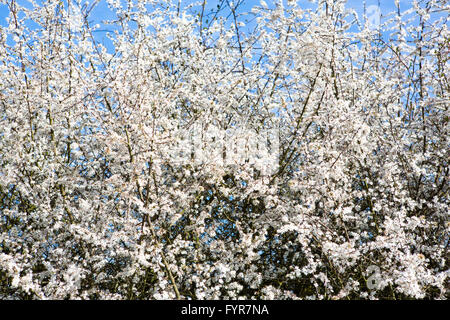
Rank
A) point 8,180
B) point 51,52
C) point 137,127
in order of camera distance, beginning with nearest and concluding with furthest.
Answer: point 137,127 < point 8,180 < point 51,52

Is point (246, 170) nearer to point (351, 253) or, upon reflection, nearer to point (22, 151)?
point (351, 253)

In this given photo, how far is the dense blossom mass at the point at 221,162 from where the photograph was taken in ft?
16.5

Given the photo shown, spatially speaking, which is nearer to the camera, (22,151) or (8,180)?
(8,180)

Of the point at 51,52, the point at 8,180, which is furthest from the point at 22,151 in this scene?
the point at 51,52

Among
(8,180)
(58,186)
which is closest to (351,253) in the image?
(58,186)

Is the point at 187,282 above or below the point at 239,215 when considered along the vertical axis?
below

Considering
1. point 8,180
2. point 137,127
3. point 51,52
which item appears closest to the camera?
point 137,127

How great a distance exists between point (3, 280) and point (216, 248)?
3177mm

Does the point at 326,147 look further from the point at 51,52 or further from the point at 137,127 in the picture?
the point at 51,52

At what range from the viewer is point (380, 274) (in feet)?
15.7

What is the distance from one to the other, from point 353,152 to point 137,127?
3338 millimetres

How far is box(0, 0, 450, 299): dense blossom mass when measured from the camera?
16.5ft

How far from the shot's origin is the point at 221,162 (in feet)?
17.2

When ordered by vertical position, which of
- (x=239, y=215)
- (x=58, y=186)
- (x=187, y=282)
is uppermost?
(x=58, y=186)
